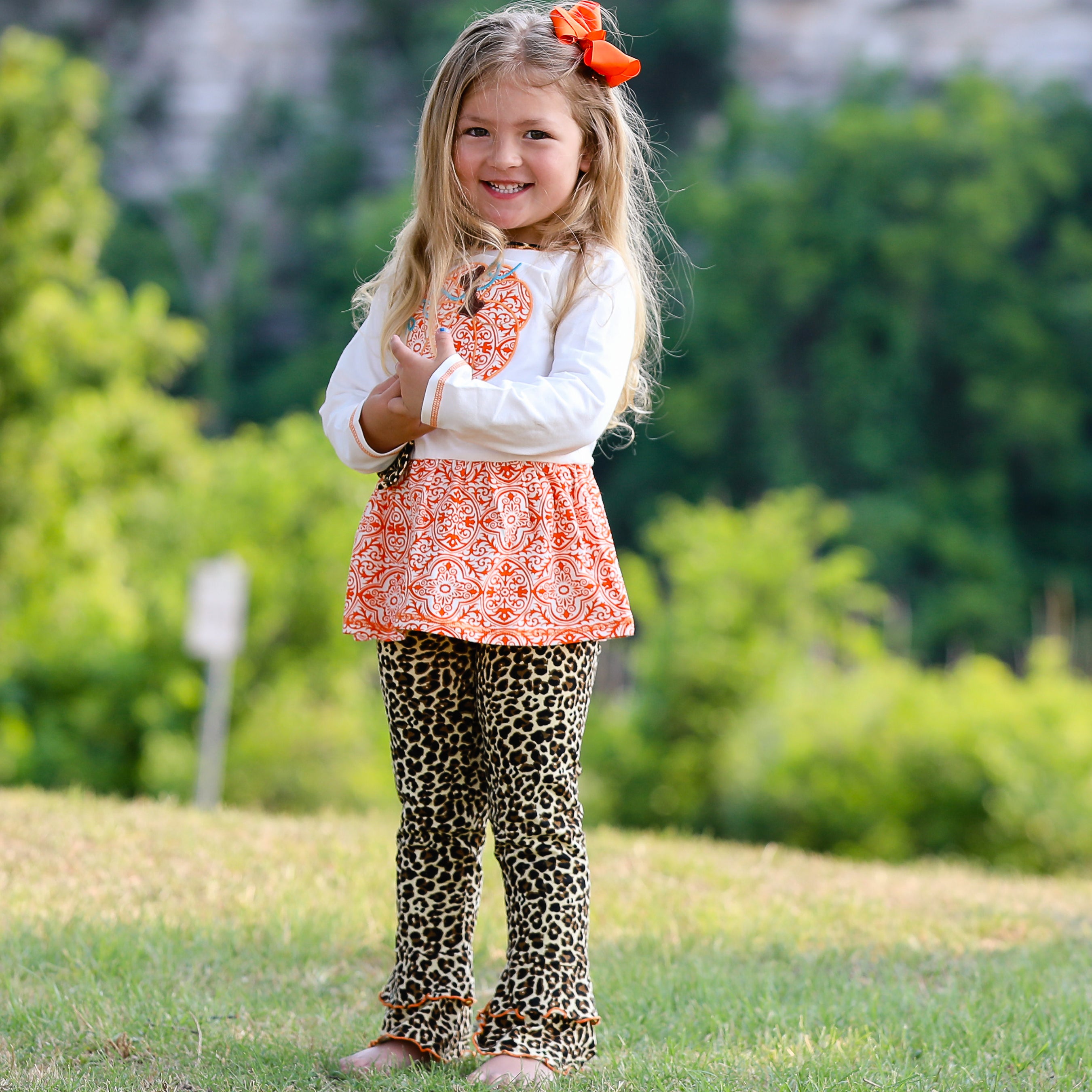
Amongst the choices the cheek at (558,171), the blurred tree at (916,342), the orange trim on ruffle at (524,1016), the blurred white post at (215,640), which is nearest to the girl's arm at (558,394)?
the cheek at (558,171)

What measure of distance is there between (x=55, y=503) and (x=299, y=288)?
2473 centimetres

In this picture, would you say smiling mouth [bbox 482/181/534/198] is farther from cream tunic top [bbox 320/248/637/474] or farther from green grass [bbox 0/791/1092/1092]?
green grass [bbox 0/791/1092/1092]

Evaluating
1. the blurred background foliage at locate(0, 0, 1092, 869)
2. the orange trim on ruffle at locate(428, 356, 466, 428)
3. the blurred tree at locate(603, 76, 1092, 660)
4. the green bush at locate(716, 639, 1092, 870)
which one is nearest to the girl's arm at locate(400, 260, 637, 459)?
the orange trim on ruffle at locate(428, 356, 466, 428)

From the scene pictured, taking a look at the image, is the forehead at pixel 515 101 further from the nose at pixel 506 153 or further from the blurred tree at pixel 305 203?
the blurred tree at pixel 305 203

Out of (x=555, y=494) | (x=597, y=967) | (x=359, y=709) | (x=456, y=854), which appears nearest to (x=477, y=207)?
(x=555, y=494)

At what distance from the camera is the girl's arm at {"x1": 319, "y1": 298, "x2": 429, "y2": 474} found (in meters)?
2.16

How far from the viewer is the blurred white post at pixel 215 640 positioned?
802 centimetres

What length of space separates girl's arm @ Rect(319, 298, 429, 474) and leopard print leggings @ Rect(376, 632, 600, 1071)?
1.01 ft

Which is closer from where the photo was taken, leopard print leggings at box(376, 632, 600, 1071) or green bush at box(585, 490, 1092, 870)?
leopard print leggings at box(376, 632, 600, 1071)

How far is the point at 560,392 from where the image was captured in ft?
6.88

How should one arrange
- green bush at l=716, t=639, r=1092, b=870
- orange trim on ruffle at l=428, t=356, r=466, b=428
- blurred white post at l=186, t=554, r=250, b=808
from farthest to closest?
blurred white post at l=186, t=554, r=250, b=808 < green bush at l=716, t=639, r=1092, b=870 < orange trim on ruffle at l=428, t=356, r=466, b=428

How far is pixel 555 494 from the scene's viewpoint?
220 centimetres

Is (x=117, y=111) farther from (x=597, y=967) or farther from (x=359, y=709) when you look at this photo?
(x=597, y=967)

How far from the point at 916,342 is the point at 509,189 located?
26.1 meters
